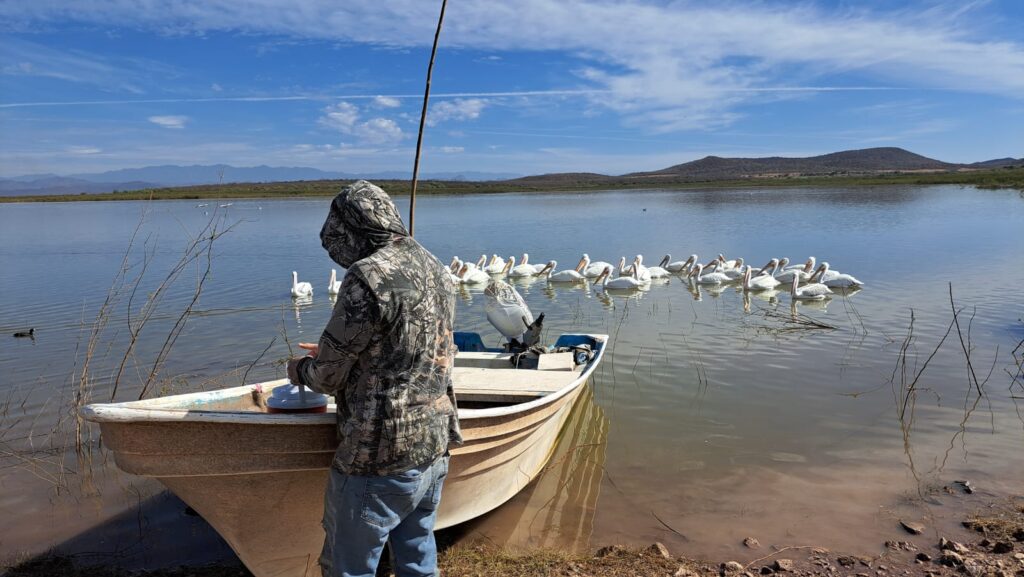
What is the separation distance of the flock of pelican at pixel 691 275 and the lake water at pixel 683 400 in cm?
58

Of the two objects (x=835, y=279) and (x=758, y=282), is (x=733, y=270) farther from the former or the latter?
(x=835, y=279)

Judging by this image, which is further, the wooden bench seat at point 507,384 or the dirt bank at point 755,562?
the wooden bench seat at point 507,384

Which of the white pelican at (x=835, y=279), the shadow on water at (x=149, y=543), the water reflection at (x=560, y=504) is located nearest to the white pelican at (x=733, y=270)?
the white pelican at (x=835, y=279)

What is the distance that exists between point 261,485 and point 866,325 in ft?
36.9

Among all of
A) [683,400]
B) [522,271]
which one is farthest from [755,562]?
[522,271]

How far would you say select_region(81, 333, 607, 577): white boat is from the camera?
3447mm

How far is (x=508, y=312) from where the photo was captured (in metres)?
7.93

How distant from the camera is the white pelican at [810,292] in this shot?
1576 cm

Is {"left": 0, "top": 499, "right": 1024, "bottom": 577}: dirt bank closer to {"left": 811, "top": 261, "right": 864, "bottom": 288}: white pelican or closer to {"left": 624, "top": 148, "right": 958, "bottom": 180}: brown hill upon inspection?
{"left": 811, "top": 261, "right": 864, "bottom": 288}: white pelican

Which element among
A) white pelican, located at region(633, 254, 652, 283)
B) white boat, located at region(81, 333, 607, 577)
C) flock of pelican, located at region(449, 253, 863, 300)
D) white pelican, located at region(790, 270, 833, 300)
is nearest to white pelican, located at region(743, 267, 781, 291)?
flock of pelican, located at region(449, 253, 863, 300)

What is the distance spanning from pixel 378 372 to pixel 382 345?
0.39 feet

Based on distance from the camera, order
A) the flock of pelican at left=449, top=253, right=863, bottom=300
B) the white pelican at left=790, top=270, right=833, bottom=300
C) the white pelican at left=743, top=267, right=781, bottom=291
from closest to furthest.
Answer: the white pelican at left=790, top=270, right=833, bottom=300
the flock of pelican at left=449, top=253, right=863, bottom=300
the white pelican at left=743, top=267, right=781, bottom=291

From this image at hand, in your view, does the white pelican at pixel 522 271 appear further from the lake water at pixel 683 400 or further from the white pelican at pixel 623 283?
the white pelican at pixel 623 283

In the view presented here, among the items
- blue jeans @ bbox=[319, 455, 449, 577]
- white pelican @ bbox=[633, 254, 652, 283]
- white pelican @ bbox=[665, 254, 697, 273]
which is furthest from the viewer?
white pelican @ bbox=[665, 254, 697, 273]
